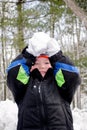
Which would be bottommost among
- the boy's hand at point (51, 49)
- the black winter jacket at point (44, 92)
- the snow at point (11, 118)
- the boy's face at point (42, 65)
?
the snow at point (11, 118)

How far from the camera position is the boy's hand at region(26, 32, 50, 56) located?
287 cm

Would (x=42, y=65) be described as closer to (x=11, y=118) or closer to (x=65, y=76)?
(x=65, y=76)

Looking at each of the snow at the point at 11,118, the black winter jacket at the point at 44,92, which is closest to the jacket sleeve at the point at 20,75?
the black winter jacket at the point at 44,92

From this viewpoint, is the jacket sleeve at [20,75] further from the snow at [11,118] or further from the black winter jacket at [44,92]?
the snow at [11,118]

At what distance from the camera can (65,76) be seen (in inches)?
112

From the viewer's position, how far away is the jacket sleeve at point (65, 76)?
9.30ft

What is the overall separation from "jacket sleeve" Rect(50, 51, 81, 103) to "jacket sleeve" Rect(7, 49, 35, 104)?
0.22 meters

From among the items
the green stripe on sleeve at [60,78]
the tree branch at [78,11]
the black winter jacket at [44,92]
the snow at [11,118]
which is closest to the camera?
the black winter jacket at [44,92]

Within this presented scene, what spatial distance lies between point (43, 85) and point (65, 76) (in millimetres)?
201

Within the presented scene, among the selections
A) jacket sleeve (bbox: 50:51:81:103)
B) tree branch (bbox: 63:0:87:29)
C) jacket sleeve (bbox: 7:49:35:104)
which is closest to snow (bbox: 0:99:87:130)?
jacket sleeve (bbox: 7:49:35:104)

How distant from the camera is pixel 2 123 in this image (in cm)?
618

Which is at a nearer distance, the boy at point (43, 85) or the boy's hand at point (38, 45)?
the boy at point (43, 85)

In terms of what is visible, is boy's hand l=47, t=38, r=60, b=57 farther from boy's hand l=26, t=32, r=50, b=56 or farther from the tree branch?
the tree branch

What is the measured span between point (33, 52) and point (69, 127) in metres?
0.69
